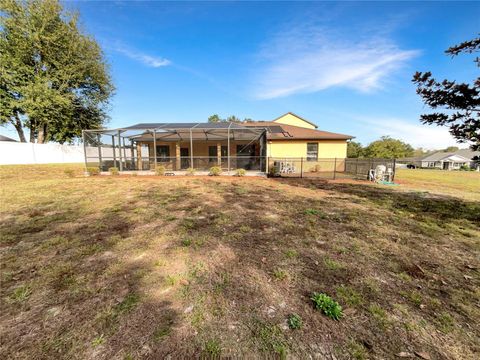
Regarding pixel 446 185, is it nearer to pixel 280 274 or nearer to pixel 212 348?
pixel 280 274

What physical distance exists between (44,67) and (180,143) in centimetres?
1365

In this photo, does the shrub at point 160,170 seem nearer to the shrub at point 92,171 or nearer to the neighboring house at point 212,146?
the neighboring house at point 212,146

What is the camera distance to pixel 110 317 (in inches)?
76.8

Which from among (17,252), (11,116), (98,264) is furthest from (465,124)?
(11,116)

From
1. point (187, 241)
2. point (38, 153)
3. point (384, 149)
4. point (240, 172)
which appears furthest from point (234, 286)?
point (384, 149)

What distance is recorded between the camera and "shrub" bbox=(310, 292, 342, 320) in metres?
2.00

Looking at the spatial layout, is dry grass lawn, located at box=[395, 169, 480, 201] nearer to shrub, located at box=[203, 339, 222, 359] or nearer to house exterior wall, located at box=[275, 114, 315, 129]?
shrub, located at box=[203, 339, 222, 359]

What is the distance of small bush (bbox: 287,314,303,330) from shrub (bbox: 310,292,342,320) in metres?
0.27

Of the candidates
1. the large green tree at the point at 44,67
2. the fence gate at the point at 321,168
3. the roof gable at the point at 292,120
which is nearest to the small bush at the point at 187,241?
the fence gate at the point at 321,168

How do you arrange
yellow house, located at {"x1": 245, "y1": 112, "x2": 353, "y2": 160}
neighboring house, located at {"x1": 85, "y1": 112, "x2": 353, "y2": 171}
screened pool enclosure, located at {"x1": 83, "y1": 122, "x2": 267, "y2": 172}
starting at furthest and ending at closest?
yellow house, located at {"x1": 245, "y1": 112, "x2": 353, "y2": 160}
neighboring house, located at {"x1": 85, "y1": 112, "x2": 353, "y2": 171}
screened pool enclosure, located at {"x1": 83, "y1": 122, "x2": 267, "y2": 172}

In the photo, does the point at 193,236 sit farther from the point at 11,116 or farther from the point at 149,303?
the point at 11,116

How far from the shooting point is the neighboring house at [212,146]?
14.7 metres

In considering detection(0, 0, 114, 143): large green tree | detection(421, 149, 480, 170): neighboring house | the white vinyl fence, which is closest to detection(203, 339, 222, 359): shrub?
the white vinyl fence

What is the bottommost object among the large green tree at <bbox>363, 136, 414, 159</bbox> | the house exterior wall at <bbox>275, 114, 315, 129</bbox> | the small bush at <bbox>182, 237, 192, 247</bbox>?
the small bush at <bbox>182, 237, 192, 247</bbox>
